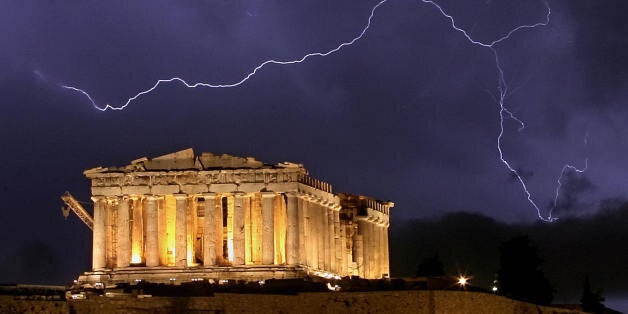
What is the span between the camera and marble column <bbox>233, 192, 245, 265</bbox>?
296 feet

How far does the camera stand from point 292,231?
89.9 meters

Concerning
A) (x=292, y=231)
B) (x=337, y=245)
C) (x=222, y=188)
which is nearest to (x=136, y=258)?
(x=222, y=188)

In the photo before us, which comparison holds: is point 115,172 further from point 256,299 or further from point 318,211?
point 256,299

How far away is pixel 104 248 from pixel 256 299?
21.9m

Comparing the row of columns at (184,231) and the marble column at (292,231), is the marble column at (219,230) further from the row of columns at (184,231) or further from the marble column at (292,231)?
the marble column at (292,231)

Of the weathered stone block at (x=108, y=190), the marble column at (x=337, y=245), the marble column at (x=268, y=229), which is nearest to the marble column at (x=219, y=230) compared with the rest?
the marble column at (x=268, y=229)

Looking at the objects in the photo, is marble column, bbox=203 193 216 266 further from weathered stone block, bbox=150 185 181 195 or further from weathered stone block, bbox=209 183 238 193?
weathered stone block, bbox=150 185 181 195

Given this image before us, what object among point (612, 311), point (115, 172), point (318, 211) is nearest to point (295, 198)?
point (318, 211)

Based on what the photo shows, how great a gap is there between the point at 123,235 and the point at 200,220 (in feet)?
14.6

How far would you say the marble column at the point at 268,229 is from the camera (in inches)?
3529

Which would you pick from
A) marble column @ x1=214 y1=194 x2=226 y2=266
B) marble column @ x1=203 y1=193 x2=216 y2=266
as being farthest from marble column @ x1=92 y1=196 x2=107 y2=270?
marble column @ x1=214 y1=194 x2=226 y2=266

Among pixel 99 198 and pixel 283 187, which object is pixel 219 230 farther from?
pixel 99 198

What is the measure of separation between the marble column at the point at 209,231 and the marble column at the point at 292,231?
4.14 meters

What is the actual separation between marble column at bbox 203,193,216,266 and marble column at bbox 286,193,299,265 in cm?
414
